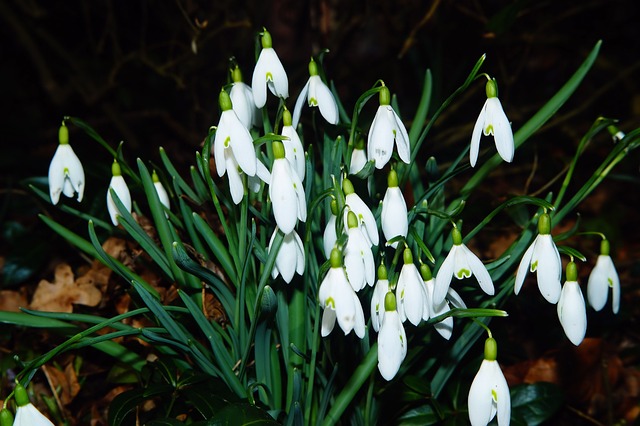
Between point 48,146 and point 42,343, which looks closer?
point 42,343

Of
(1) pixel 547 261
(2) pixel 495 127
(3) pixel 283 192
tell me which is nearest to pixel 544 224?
(1) pixel 547 261

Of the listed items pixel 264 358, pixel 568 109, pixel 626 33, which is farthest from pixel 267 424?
pixel 626 33

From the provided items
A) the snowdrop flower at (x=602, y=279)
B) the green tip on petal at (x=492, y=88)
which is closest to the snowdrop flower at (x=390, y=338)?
the green tip on petal at (x=492, y=88)

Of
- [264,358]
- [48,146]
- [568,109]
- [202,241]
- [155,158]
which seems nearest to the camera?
[264,358]

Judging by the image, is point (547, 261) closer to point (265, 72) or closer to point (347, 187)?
point (347, 187)

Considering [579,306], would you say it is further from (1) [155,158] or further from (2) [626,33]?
(2) [626,33]

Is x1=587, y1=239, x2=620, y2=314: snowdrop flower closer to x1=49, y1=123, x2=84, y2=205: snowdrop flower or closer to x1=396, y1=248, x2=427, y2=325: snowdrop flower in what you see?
x1=396, y1=248, x2=427, y2=325: snowdrop flower
